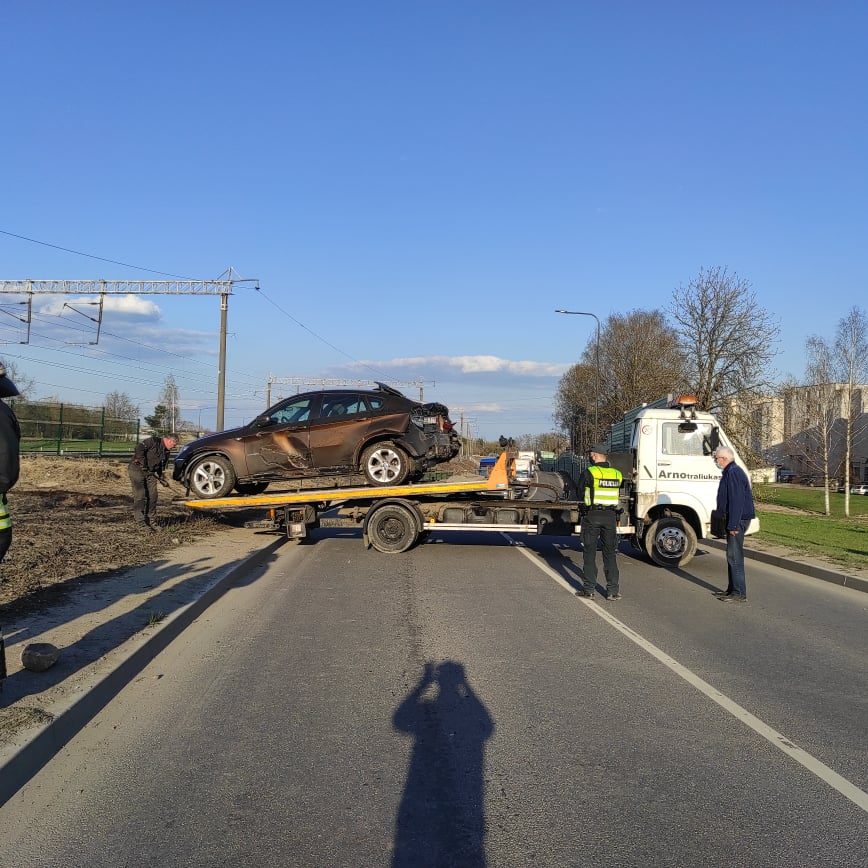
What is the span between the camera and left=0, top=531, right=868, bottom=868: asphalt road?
3.64 m

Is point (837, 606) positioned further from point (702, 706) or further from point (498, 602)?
point (702, 706)

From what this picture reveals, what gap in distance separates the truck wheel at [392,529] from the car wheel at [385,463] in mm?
518

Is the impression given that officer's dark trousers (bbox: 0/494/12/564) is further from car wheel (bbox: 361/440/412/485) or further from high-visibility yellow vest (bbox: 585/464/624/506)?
car wheel (bbox: 361/440/412/485)

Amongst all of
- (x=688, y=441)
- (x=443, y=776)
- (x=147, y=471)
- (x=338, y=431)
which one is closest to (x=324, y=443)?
(x=338, y=431)

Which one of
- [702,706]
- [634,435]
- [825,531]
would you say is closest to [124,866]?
[702,706]

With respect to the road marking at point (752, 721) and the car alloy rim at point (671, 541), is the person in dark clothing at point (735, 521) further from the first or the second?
the car alloy rim at point (671, 541)

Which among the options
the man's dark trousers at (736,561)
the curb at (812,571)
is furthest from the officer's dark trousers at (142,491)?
the curb at (812,571)

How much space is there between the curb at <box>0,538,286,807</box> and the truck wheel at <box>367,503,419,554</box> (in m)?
5.08

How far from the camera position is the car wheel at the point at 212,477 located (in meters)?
13.3

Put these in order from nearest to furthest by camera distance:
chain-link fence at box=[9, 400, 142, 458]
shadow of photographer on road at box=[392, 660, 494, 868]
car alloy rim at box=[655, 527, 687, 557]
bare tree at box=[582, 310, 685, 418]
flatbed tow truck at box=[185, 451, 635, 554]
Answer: shadow of photographer on road at box=[392, 660, 494, 868]
car alloy rim at box=[655, 527, 687, 557]
flatbed tow truck at box=[185, 451, 635, 554]
chain-link fence at box=[9, 400, 142, 458]
bare tree at box=[582, 310, 685, 418]

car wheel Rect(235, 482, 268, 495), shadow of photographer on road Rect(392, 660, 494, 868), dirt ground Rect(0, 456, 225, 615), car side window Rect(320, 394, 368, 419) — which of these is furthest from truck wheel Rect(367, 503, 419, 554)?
shadow of photographer on road Rect(392, 660, 494, 868)

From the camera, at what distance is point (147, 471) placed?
1386 cm

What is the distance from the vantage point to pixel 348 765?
4523 millimetres

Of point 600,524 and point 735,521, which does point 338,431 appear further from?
point 735,521
